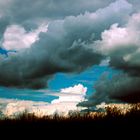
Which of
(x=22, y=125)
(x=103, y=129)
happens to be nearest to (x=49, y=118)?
→ (x=22, y=125)

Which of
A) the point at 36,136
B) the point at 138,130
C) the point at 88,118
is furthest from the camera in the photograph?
the point at 88,118

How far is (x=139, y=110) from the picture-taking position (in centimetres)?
2030

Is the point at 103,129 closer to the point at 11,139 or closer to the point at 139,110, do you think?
the point at 139,110

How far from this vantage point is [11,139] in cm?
1984

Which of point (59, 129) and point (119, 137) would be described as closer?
point (119, 137)

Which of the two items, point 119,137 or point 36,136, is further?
point 36,136

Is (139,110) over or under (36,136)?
over

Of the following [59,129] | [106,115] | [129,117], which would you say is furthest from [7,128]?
[129,117]

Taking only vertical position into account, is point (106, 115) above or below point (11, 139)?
above

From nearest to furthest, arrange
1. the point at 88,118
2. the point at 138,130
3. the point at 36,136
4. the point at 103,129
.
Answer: the point at 138,130 → the point at 103,129 → the point at 36,136 → the point at 88,118

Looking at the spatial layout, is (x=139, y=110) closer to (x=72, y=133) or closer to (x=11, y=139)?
(x=72, y=133)

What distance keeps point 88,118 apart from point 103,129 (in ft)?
11.3

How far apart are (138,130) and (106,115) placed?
158 inches

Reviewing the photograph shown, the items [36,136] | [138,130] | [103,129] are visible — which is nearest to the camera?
[138,130]
